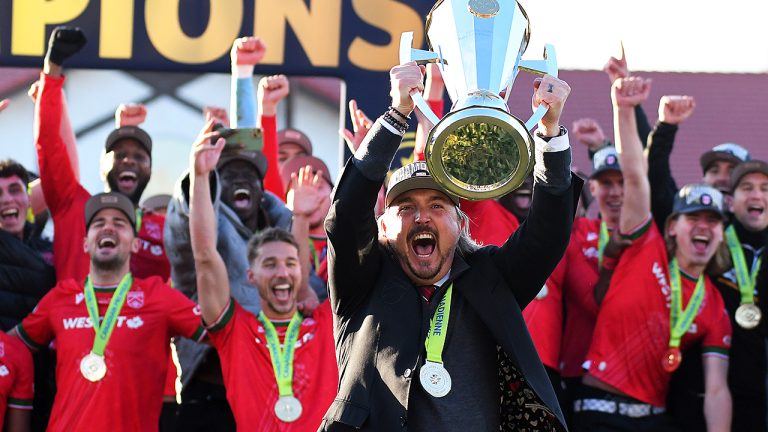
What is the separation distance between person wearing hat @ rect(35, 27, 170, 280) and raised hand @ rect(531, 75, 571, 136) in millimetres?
3506

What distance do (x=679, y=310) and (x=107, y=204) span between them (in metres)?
2.95

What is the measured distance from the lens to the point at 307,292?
6848mm

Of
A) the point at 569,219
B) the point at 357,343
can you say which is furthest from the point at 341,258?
the point at 569,219

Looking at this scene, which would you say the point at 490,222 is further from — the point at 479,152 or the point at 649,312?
the point at 479,152

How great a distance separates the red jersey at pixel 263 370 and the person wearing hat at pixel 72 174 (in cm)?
92

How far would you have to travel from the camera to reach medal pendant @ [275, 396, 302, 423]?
20.8 ft

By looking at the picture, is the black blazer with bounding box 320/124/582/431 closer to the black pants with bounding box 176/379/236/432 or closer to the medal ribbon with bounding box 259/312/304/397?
the medal ribbon with bounding box 259/312/304/397

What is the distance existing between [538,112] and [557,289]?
3.03 meters

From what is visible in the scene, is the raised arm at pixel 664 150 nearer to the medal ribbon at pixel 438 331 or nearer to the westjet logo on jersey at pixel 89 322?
the westjet logo on jersey at pixel 89 322

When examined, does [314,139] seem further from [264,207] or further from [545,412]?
[545,412]

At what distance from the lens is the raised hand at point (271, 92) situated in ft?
25.4

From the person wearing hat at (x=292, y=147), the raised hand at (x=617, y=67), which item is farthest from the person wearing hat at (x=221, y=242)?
the raised hand at (x=617, y=67)

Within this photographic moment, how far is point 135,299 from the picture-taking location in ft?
22.0

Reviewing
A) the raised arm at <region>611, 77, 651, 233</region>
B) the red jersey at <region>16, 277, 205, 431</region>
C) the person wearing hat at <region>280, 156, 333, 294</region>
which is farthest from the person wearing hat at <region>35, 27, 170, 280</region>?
the raised arm at <region>611, 77, 651, 233</region>
